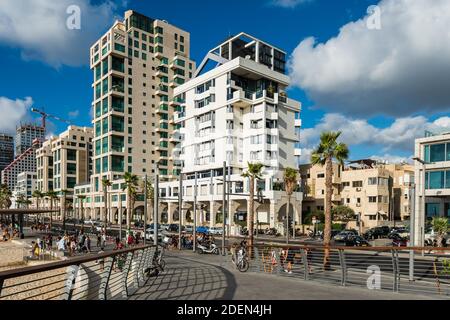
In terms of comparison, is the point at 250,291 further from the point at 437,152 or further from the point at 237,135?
the point at 237,135

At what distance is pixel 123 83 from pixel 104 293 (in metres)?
99.3

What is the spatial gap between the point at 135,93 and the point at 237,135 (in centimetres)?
4358

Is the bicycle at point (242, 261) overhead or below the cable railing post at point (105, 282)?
below

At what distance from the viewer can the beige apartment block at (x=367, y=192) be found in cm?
6731

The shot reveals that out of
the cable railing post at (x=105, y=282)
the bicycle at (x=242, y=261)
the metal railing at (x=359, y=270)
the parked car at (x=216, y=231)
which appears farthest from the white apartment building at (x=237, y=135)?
the cable railing post at (x=105, y=282)

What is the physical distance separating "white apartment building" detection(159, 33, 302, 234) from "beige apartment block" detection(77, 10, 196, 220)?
20.4 m

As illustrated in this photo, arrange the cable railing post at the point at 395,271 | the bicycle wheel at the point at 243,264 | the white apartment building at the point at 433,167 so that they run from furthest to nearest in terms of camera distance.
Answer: the white apartment building at the point at 433,167
the bicycle wheel at the point at 243,264
the cable railing post at the point at 395,271

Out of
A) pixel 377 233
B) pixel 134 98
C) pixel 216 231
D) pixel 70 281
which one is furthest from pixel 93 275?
pixel 134 98

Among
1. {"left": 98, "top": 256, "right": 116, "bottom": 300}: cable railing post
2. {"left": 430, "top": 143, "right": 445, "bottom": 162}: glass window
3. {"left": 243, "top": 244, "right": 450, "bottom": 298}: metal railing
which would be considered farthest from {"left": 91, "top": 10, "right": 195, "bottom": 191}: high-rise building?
{"left": 98, "top": 256, "right": 116, "bottom": 300}: cable railing post

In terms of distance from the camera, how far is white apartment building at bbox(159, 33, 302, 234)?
220 feet

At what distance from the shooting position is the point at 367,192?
67938 millimetres

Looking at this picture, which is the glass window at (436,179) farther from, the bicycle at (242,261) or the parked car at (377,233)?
the bicycle at (242,261)
